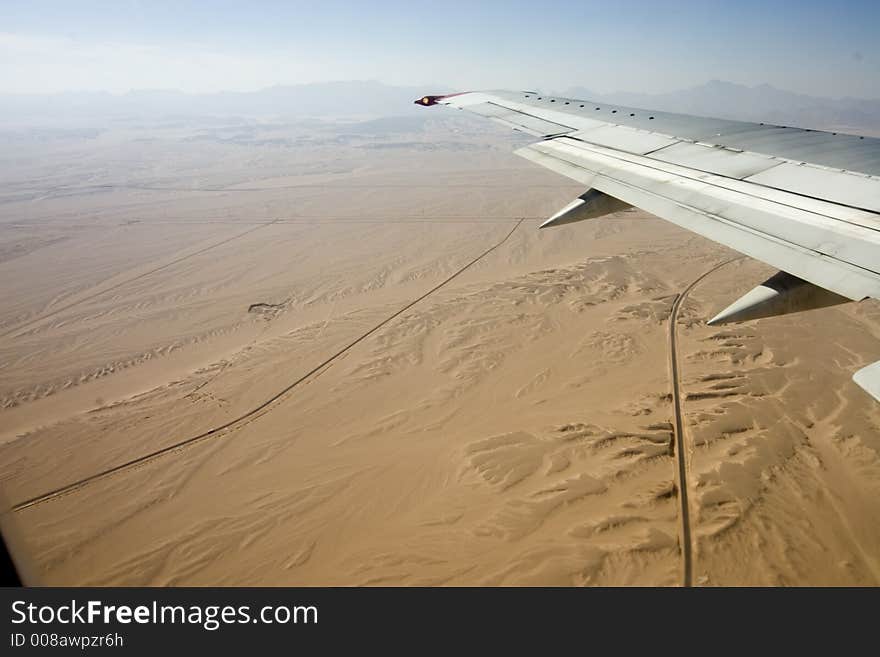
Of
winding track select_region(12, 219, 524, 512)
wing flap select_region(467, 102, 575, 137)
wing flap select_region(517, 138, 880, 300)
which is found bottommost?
winding track select_region(12, 219, 524, 512)

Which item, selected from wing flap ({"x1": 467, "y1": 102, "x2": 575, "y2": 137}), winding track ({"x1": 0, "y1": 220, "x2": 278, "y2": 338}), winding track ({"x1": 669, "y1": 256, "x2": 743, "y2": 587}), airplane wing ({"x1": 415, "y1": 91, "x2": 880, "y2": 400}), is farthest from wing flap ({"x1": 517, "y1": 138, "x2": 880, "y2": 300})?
winding track ({"x1": 0, "y1": 220, "x2": 278, "y2": 338})

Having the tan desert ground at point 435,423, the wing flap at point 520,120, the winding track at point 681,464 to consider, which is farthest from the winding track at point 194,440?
the winding track at point 681,464

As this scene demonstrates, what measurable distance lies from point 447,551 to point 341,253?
21525mm

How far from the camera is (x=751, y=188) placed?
455cm

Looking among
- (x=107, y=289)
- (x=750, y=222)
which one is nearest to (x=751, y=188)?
(x=750, y=222)

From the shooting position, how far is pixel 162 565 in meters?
7.77

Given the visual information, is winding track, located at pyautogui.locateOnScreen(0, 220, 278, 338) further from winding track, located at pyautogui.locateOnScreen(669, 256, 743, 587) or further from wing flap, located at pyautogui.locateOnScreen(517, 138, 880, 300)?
winding track, located at pyautogui.locateOnScreen(669, 256, 743, 587)

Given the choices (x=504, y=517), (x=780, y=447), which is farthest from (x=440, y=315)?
(x=780, y=447)

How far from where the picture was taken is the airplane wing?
3.29m

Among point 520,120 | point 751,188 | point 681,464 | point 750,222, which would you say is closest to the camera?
point 750,222

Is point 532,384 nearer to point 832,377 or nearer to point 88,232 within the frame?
point 832,377

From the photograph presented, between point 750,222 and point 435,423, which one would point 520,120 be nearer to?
point 750,222

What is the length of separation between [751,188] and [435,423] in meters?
7.97

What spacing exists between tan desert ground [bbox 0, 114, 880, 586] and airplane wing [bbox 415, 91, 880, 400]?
5.37 m
